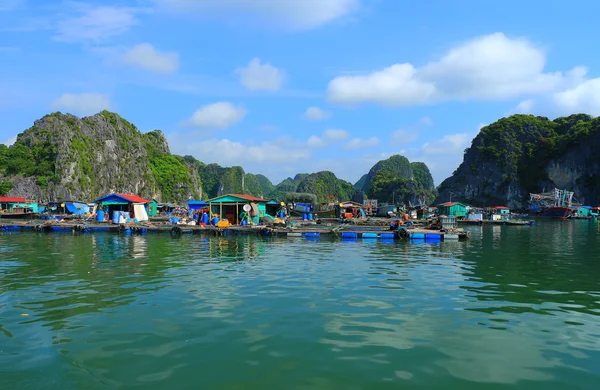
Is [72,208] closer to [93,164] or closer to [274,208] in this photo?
[274,208]

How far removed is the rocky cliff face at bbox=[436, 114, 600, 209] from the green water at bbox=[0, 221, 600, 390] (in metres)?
136

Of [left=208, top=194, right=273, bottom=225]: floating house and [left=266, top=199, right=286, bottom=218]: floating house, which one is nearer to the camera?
[left=208, top=194, right=273, bottom=225]: floating house

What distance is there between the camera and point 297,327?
9.32 metres

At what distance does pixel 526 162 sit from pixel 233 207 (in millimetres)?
144525

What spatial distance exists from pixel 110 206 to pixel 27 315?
40.3m

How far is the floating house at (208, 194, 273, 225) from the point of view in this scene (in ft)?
138

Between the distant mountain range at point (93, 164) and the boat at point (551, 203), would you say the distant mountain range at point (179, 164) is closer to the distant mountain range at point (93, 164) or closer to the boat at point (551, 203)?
the distant mountain range at point (93, 164)

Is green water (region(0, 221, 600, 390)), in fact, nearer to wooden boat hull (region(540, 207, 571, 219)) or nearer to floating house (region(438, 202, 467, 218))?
floating house (region(438, 202, 467, 218))

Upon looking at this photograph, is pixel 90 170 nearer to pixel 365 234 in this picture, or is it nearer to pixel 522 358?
pixel 365 234

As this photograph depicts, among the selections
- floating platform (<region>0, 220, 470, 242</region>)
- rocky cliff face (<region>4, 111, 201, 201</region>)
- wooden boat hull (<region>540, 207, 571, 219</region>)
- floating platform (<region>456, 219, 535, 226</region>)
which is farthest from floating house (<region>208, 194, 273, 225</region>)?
wooden boat hull (<region>540, 207, 571, 219</region>)

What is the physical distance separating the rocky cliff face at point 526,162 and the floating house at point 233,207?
412 feet

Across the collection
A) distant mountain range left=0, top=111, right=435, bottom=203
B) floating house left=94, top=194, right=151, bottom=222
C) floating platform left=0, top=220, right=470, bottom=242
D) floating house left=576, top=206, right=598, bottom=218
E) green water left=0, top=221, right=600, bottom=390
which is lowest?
green water left=0, top=221, right=600, bottom=390

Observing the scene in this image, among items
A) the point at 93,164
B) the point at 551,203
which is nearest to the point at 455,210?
the point at 551,203

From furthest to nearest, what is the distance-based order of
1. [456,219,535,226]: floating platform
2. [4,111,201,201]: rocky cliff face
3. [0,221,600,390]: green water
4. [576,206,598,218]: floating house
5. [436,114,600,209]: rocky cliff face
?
1. [436,114,600,209]: rocky cliff face
2. [4,111,201,201]: rocky cliff face
3. [576,206,598,218]: floating house
4. [456,219,535,226]: floating platform
5. [0,221,600,390]: green water
